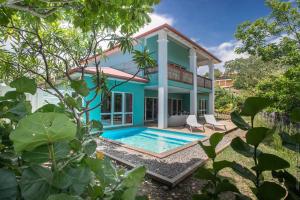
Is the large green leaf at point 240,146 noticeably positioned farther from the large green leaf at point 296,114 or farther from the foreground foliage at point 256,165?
the large green leaf at point 296,114

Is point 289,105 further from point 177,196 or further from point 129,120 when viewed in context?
point 129,120

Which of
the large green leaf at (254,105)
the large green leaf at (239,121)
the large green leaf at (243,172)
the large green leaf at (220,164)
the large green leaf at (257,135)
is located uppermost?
the large green leaf at (254,105)

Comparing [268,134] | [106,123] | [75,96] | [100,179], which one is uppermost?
[75,96]

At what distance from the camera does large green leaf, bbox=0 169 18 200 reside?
46cm

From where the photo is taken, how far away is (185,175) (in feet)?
17.7

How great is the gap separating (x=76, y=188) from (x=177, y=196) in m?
4.55

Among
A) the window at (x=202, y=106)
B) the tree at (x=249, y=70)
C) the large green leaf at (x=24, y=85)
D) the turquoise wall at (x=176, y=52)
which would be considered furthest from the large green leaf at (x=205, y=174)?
the tree at (x=249, y=70)

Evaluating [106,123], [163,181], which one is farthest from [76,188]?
[106,123]

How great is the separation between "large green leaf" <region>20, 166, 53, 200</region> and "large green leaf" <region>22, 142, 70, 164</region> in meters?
0.04

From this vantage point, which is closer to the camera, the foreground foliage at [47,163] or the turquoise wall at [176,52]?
the foreground foliage at [47,163]

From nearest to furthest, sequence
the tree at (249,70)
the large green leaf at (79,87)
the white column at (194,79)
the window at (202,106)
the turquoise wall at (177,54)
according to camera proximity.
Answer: the large green leaf at (79,87)
the white column at (194,79)
the turquoise wall at (177,54)
the window at (202,106)
the tree at (249,70)

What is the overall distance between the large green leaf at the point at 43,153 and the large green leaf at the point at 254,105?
610 mm

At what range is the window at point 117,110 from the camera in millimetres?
14060

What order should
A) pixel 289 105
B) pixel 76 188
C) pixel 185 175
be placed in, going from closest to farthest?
pixel 76 188, pixel 185 175, pixel 289 105
